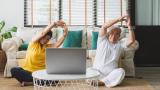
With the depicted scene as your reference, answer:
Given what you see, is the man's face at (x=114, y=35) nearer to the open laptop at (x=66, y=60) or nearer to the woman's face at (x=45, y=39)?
the woman's face at (x=45, y=39)

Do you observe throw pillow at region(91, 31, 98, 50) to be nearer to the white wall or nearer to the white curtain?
the white curtain

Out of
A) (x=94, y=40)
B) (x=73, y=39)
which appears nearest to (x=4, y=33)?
(x=73, y=39)

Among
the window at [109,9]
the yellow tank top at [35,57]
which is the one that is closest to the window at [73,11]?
the window at [109,9]

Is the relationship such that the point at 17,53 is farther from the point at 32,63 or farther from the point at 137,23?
the point at 137,23

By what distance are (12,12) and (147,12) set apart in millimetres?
2696

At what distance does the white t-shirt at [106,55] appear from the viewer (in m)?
4.69

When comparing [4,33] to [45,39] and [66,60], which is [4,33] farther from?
[66,60]

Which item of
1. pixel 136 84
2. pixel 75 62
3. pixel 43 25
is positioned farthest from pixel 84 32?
pixel 75 62

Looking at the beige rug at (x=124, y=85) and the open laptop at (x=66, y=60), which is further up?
Answer: the open laptop at (x=66, y=60)

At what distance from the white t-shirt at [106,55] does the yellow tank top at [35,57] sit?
854 mm

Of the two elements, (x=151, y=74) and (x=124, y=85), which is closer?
(x=124, y=85)

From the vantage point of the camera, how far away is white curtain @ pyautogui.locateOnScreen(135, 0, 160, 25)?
664cm

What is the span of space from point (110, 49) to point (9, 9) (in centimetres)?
281

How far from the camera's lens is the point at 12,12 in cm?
671
